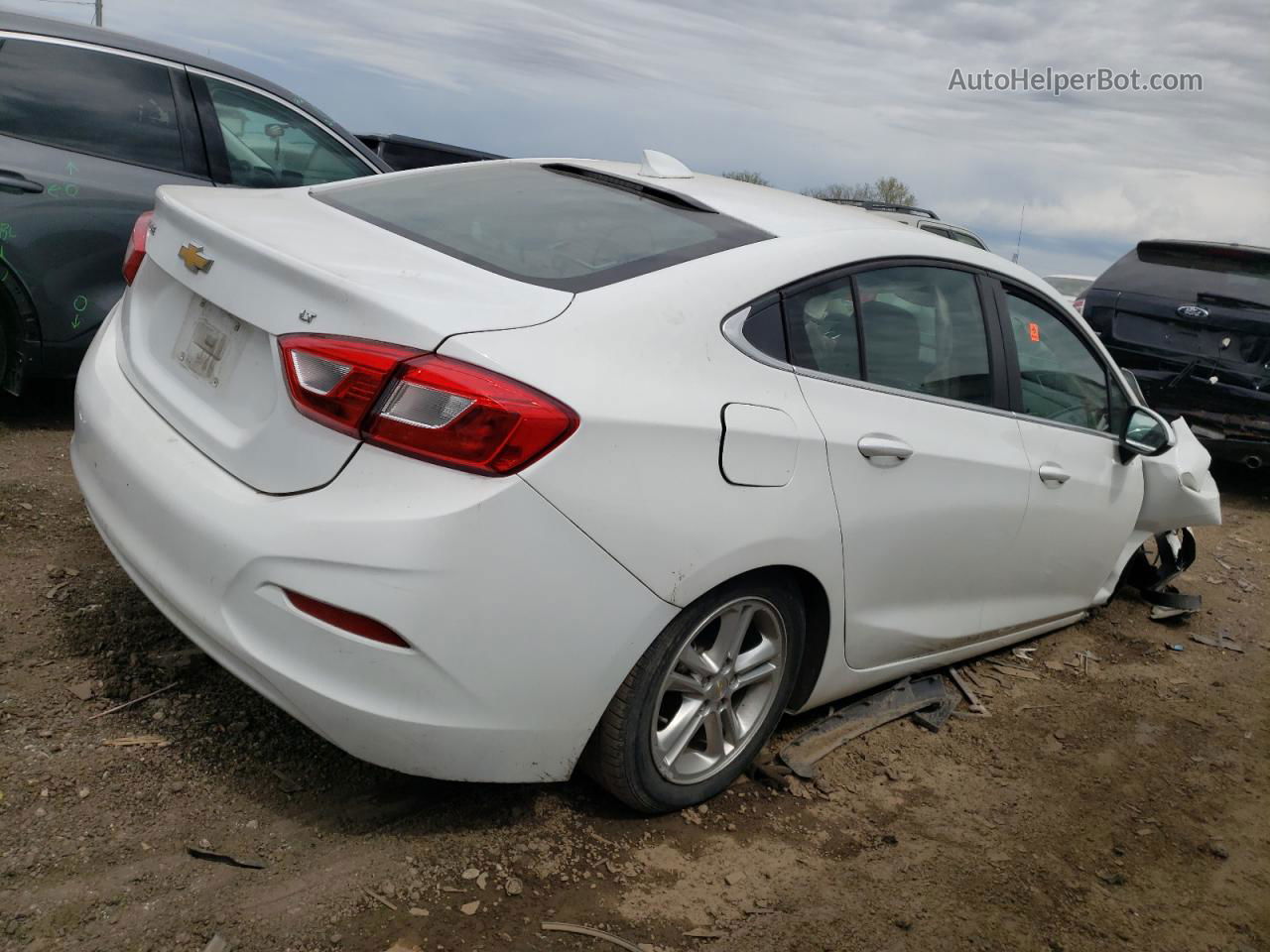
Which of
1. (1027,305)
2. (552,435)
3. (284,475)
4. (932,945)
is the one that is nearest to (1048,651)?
(1027,305)

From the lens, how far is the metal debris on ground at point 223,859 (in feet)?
8.61

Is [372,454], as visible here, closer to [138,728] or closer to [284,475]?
[284,475]

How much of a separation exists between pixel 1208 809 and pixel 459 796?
7.72 ft

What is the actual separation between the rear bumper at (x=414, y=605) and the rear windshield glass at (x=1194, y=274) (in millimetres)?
6400

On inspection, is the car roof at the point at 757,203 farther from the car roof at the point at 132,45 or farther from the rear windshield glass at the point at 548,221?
the car roof at the point at 132,45

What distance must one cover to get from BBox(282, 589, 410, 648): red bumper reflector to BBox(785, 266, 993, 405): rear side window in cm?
127

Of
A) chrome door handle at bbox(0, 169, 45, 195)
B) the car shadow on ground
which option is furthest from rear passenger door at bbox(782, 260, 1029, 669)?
the car shadow on ground

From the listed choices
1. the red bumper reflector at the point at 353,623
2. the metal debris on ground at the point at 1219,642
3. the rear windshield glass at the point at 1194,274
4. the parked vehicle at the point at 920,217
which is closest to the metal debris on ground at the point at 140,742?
the red bumper reflector at the point at 353,623

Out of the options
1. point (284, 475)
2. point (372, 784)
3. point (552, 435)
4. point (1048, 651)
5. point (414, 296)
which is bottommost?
point (1048, 651)

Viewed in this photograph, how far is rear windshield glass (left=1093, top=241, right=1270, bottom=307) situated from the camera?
25.2 ft

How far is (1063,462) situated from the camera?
405 centimetres

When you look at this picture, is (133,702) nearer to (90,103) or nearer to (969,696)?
(969,696)

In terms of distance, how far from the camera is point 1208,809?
3699 mm

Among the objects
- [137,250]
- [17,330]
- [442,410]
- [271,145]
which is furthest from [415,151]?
[442,410]
